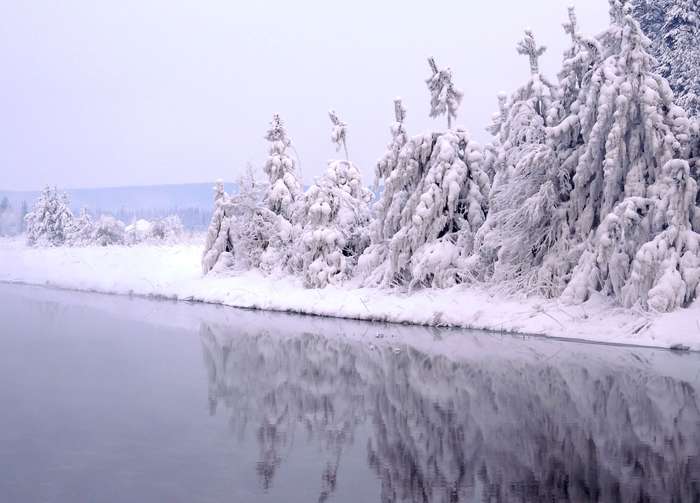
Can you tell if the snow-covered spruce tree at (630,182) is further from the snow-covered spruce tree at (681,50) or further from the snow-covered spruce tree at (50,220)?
the snow-covered spruce tree at (50,220)

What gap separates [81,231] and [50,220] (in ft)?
12.8

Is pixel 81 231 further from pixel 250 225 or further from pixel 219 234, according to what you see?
pixel 250 225

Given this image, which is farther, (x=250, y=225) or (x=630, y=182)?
(x=250, y=225)

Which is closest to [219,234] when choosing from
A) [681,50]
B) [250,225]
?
[250,225]

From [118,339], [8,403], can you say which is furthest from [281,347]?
[8,403]

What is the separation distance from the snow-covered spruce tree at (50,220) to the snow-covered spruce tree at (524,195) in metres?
61.8

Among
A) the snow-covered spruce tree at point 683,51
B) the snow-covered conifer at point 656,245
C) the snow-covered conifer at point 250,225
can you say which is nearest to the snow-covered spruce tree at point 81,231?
the snow-covered conifer at point 250,225

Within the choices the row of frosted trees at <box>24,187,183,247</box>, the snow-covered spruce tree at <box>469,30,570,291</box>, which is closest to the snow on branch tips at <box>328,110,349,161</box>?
the snow-covered spruce tree at <box>469,30,570,291</box>

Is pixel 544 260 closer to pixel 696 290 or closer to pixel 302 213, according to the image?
pixel 696 290

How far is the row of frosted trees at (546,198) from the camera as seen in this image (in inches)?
808

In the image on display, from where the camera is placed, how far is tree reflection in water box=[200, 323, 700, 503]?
8125 millimetres

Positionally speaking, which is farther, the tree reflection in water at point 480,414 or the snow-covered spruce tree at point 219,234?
the snow-covered spruce tree at point 219,234

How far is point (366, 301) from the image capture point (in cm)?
2778

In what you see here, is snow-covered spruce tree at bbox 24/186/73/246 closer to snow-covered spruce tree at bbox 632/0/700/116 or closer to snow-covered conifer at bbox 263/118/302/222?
snow-covered conifer at bbox 263/118/302/222
